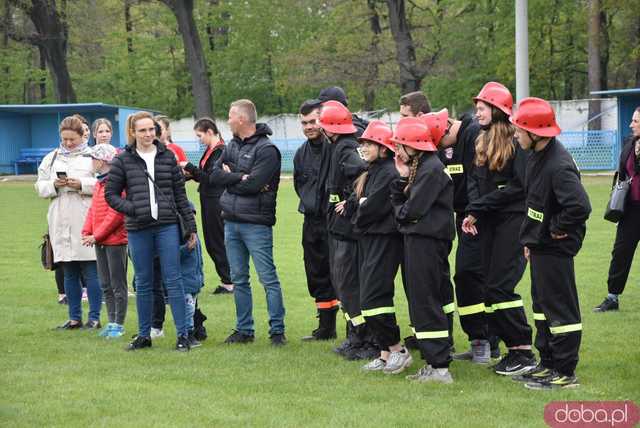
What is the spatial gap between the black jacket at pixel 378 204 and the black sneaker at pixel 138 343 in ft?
7.97

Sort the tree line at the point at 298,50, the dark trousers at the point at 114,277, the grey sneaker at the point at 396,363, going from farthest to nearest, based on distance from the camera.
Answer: the tree line at the point at 298,50 < the dark trousers at the point at 114,277 < the grey sneaker at the point at 396,363

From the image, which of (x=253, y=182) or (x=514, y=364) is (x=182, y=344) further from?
(x=514, y=364)

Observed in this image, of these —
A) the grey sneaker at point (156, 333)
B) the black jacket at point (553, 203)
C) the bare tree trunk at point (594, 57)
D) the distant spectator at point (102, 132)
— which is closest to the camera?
the black jacket at point (553, 203)

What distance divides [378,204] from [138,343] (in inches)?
108

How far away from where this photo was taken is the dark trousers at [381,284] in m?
7.77

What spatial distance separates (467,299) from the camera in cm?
802

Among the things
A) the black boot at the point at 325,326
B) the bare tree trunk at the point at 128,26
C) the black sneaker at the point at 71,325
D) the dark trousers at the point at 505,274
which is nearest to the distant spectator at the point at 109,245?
the black sneaker at the point at 71,325

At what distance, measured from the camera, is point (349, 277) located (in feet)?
27.7

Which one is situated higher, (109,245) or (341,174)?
(341,174)

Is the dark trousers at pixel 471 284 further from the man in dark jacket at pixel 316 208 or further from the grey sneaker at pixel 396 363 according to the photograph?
the man in dark jacket at pixel 316 208

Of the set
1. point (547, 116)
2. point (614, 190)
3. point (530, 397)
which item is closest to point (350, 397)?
point (530, 397)

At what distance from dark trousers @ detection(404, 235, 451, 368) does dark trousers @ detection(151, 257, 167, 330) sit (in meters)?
3.01

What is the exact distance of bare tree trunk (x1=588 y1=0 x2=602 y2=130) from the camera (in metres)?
40.5

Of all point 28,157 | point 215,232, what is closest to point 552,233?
point 215,232
